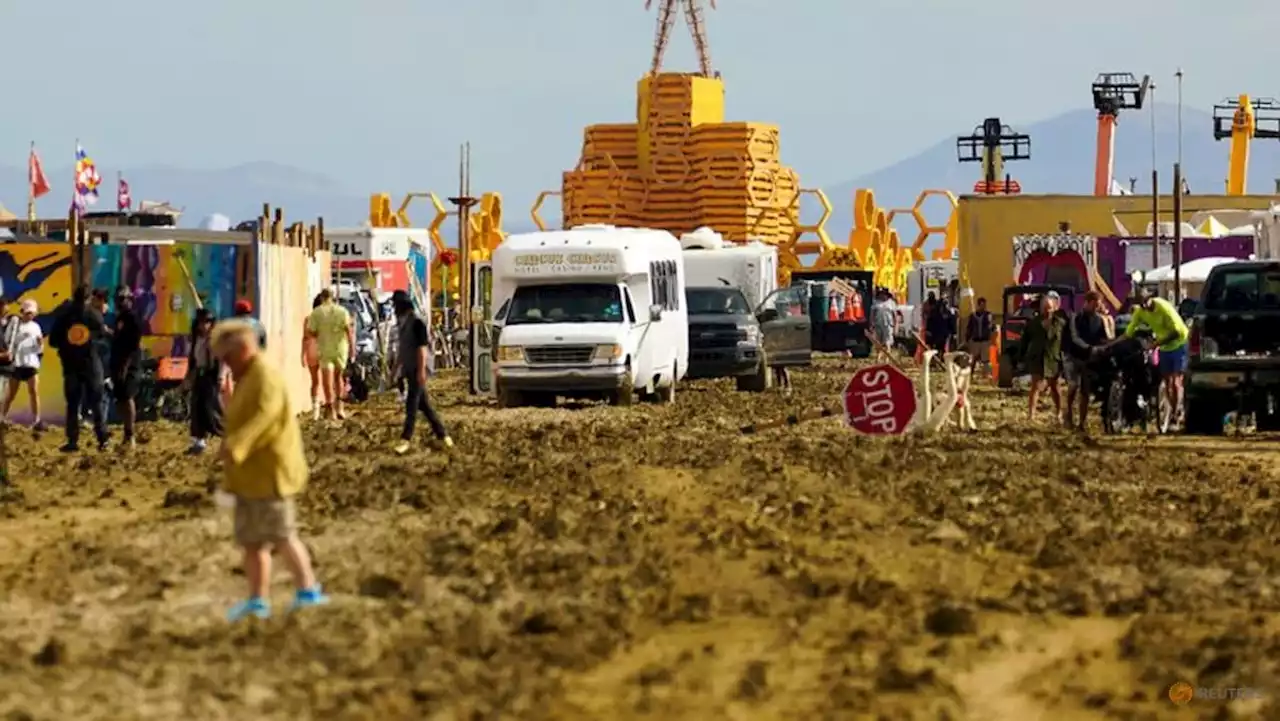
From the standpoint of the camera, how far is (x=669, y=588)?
1418 centimetres

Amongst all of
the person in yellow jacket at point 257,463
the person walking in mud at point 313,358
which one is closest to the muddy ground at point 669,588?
the person in yellow jacket at point 257,463

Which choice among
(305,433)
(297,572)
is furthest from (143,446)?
(297,572)

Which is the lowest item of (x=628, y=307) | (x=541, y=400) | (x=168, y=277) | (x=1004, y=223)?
(x=541, y=400)

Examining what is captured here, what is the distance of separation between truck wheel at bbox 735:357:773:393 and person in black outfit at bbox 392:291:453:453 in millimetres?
15465

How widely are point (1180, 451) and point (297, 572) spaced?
44.3 ft

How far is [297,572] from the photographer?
1322cm

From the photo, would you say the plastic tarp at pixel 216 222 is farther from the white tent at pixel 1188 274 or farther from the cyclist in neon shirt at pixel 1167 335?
the white tent at pixel 1188 274

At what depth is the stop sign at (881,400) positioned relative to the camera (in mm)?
24475

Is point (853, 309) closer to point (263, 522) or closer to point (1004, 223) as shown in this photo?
point (1004, 223)

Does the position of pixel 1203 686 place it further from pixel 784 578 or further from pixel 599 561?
pixel 599 561

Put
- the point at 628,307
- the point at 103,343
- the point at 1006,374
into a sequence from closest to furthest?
the point at 103,343 < the point at 628,307 < the point at 1006,374

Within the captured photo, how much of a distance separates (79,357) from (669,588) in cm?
1267

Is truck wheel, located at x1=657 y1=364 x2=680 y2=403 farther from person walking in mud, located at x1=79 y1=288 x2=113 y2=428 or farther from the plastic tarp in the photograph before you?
person walking in mud, located at x1=79 y1=288 x2=113 y2=428

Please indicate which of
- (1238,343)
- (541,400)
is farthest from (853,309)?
(1238,343)
